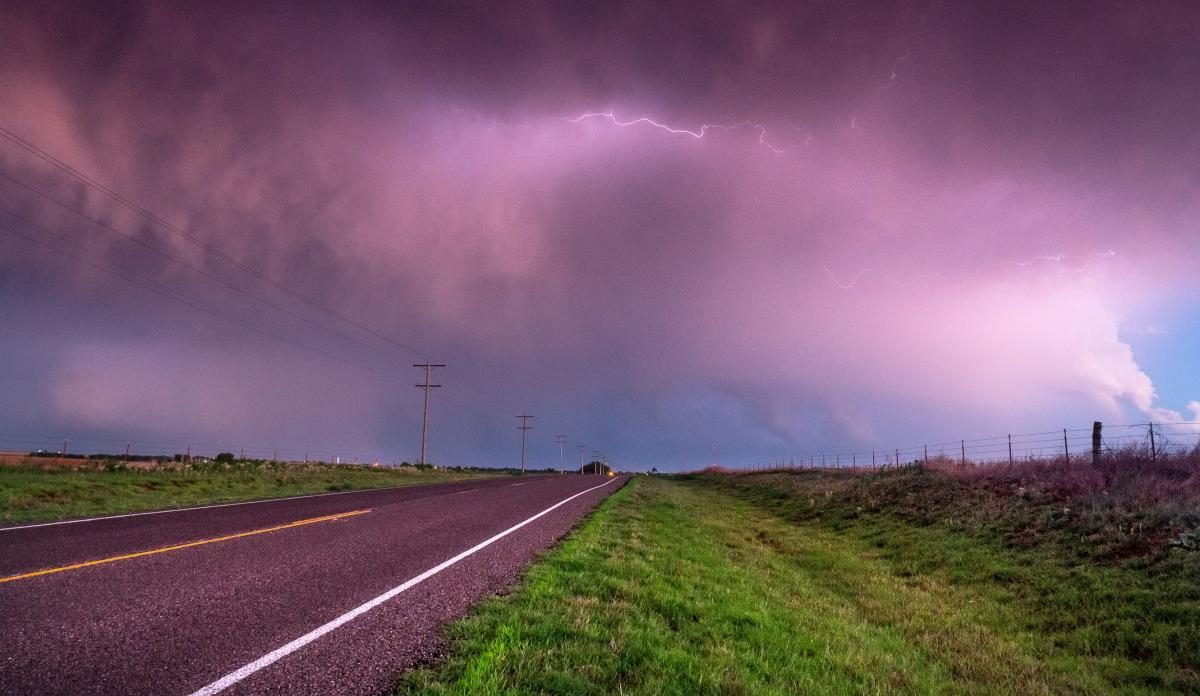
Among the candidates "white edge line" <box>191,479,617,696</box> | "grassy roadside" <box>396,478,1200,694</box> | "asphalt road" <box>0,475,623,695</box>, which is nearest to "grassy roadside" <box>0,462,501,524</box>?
"asphalt road" <box>0,475,623,695</box>

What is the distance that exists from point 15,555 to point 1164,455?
86.5 ft

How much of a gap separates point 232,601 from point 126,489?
18.7 metres

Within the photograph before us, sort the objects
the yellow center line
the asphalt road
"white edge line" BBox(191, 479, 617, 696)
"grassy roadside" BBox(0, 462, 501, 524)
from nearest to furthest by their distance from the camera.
Result: 1. "white edge line" BBox(191, 479, 617, 696)
2. the asphalt road
3. the yellow center line
4. "grassy roadside" BBox(0, 462, 501, 524)

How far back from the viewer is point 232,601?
256 inches

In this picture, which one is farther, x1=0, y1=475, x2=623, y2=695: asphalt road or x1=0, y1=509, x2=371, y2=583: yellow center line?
x1=0, y1=509, x2=371, y2=583: yellow center line

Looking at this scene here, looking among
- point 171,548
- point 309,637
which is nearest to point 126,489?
point 171,548

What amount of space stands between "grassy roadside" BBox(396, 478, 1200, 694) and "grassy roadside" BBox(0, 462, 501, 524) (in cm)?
1253

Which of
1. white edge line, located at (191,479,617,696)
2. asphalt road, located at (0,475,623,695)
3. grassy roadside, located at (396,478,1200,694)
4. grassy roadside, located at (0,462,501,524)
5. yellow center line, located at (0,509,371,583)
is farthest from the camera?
grassy roadside, located at (0,462,501,524)

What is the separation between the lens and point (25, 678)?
14.0 ft

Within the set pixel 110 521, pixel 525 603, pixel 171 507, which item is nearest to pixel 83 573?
pixel 525 603

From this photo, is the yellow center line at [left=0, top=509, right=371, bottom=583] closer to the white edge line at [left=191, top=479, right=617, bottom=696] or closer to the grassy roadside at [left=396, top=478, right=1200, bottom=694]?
the white edge line at [left=191, top=479, right=617, bottom=696]

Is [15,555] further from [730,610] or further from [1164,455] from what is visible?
[1164,455]

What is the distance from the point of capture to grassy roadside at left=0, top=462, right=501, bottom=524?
1551 centimetres

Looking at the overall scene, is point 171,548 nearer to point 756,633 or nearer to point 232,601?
point 232,601
